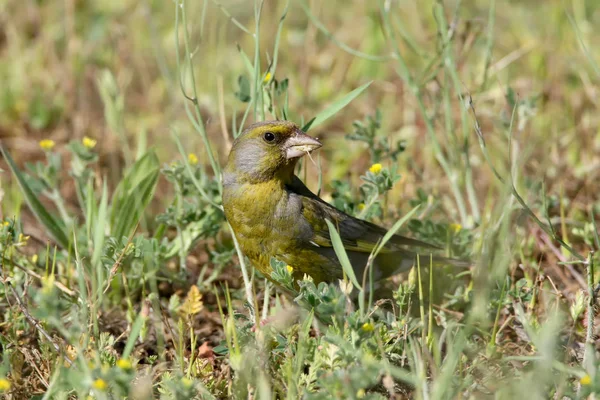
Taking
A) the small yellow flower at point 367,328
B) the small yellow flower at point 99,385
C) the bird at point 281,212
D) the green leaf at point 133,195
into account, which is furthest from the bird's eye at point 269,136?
the small yellow flower at point 99,385

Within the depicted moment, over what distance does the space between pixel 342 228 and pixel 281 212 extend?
1.05 feet

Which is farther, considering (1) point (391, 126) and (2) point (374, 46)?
(2) point (374, 46)

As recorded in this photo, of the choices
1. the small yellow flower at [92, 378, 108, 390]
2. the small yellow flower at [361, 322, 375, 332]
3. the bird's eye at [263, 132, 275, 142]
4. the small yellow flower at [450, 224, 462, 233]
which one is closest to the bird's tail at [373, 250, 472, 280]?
the small yellow flower at [450, 224, 462, 233]

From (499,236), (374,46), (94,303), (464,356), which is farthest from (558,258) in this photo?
(374,46)

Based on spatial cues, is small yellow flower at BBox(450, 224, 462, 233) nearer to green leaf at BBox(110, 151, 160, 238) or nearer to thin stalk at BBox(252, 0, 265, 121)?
thin stalk at BBox(252, 0, 265, 121)

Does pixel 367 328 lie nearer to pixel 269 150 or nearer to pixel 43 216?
pixel 269 150

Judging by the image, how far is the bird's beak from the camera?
372 cm

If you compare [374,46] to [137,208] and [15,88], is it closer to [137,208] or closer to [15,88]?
[15,88]

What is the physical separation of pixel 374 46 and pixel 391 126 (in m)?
0.91

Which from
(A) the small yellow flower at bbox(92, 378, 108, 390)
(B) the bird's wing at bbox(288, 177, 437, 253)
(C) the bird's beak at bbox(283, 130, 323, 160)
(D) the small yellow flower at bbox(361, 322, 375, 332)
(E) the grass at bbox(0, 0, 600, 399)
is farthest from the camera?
(B) the bird's wing at bbox(288, 177, 437, 253)

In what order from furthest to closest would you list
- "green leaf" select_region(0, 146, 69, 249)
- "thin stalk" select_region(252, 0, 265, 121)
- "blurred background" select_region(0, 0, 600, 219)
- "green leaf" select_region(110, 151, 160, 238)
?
"blurred background" select_region(0, 0, 600, 219) → "green leaf" select_region(110, 151, 160, 238) → "green leaf" select_region(0, 146, 69, 249) → "thin stalk" select_region(252, 0, 265, 121)

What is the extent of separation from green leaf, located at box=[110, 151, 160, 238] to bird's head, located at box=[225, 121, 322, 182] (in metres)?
0.55

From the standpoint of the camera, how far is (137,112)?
6230 millimetres

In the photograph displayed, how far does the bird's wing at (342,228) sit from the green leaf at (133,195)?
2.57ft
